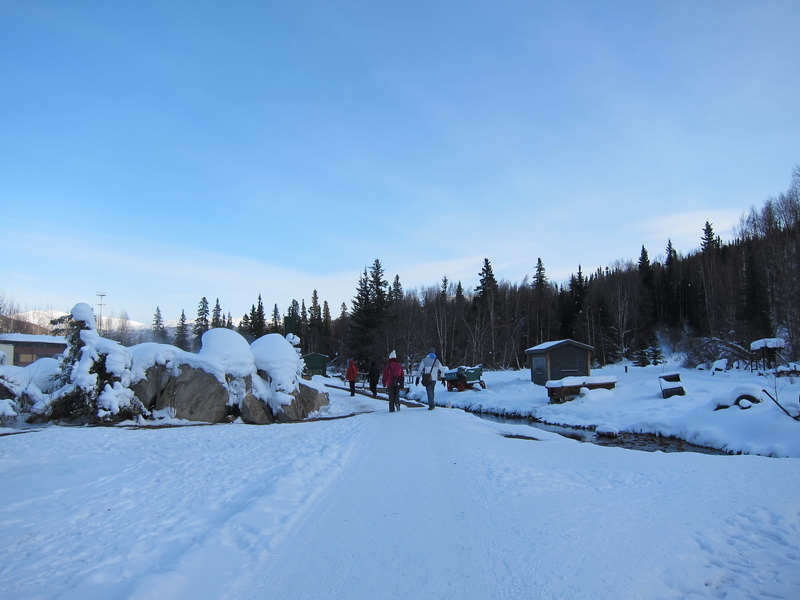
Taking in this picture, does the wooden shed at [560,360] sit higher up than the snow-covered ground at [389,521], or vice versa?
the wooden shed at [560,360]

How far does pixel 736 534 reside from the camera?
4.56 meters

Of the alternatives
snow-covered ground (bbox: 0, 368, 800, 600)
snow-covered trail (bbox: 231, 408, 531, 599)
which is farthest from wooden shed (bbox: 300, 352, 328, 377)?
snow-covered trail (bbox: 231, 408, 531, 599)

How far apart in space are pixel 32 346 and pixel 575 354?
150ft

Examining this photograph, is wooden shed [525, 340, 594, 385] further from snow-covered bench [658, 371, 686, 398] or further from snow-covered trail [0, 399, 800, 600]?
snow-covered trail [0, 399, 800, 600]

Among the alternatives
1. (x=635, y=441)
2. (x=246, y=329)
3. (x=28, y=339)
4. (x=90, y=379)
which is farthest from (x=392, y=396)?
(x=246, y=329)

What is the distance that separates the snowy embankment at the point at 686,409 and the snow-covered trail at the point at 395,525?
4911 millimetres

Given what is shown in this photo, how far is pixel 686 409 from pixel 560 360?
36.6ft

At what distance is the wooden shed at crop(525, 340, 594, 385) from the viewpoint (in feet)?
90.2

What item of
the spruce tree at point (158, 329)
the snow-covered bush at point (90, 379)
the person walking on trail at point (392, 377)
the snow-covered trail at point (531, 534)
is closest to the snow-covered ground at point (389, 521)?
the snow-covered trail at point (531, 534)

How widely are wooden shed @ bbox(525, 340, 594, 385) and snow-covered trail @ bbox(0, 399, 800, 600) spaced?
764 inches

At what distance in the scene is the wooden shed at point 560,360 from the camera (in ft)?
90.2

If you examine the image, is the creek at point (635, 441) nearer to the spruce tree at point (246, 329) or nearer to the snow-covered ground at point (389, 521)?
the snow-covered ground at point (389, 521)

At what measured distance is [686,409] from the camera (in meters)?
16.7

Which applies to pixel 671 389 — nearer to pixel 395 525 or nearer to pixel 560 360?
pixel 560 360
